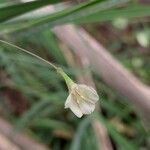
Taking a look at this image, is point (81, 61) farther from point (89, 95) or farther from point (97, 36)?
point (89, 95)

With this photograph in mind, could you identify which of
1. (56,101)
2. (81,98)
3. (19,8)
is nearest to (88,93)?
(81,98)

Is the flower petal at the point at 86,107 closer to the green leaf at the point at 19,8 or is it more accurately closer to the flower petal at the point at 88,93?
the flower petal at the point at 88,93

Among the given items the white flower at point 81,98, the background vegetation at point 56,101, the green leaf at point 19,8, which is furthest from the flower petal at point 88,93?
the background vegetation at point 56,101

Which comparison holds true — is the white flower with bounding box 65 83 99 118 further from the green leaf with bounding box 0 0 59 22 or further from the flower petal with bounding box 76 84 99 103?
the green leaf with bounding box 0 0 59 22

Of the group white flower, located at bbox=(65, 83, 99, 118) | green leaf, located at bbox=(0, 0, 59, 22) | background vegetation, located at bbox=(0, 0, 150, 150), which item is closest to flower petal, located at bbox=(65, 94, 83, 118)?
white flower, located at bbox=(65, 83, 99, 118)

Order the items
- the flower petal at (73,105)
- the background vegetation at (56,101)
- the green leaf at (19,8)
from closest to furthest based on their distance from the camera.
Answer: the flower petal at (73,105) → the green leaf at (19,8) → the background vegetation at (56,101)

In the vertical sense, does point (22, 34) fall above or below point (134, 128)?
above

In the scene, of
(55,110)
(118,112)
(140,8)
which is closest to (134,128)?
(118,112)
